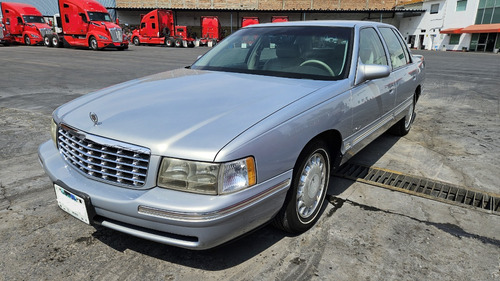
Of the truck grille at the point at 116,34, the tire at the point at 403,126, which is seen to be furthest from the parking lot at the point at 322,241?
the truck grille at the point at 116,34

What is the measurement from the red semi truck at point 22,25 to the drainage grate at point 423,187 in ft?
101

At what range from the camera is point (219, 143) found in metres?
1.87

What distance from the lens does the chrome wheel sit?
2.49 meters

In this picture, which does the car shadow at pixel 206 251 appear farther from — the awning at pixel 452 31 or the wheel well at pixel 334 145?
the awning at pixel 452 31

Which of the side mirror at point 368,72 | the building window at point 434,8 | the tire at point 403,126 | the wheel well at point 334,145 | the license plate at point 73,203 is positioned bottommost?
the tire at point 403,126

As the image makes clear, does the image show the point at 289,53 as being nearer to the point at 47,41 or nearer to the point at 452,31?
the point at 47,41

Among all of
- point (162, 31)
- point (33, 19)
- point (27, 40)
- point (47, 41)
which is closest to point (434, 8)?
point (162, 31)

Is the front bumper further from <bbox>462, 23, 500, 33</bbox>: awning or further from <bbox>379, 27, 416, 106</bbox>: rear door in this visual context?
<bbox>462, 23, 500, 33</bbox>: awning

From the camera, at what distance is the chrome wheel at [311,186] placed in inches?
98.0

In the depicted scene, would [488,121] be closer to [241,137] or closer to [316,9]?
[241,137]

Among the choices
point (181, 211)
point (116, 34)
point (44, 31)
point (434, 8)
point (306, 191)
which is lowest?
point (306, 191)

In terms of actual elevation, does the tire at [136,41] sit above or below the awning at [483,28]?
below

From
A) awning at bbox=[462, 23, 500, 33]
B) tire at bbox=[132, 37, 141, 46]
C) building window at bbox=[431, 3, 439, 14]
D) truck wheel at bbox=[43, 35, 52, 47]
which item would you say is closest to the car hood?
truck wheel at bbox=[43, 35, 52, 47]

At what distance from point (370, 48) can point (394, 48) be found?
96cm
